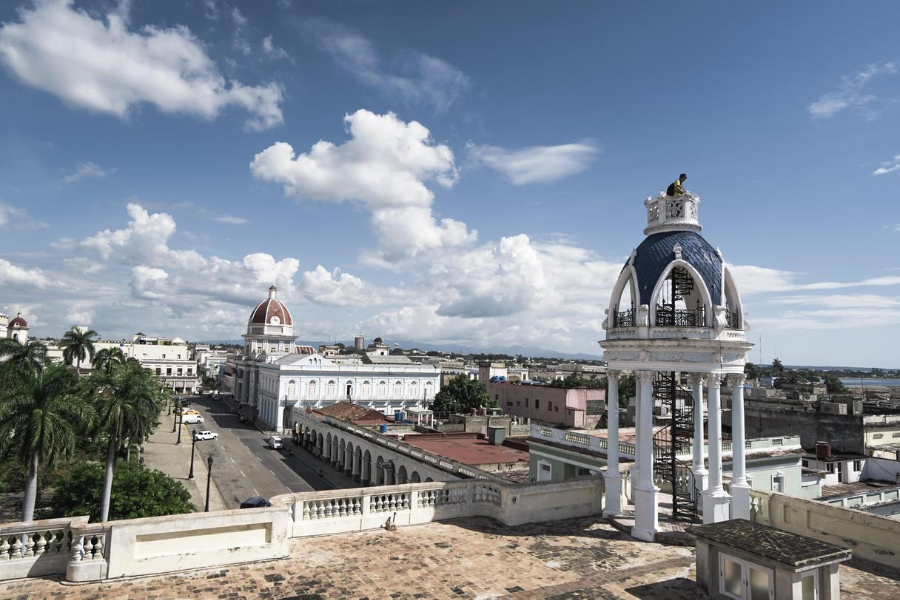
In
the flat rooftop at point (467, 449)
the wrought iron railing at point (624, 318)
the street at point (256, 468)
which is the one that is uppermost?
the wrought iron railing at point (624, 318)

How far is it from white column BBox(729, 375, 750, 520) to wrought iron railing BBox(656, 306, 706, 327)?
1.63m

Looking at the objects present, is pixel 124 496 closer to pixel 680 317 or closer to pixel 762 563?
pixel 680 317

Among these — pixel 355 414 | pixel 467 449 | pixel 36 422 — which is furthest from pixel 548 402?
pixel 36 422

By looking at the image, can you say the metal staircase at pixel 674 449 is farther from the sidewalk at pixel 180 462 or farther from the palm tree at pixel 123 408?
the sidewalk at pixel 180 462

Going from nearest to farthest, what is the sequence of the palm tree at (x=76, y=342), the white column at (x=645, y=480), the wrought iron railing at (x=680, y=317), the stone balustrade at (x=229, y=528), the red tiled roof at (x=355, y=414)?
the stone balustrade at (x=229, y=528) → the white column at (x=645, y=480) → the wrought iron railing at (x=680, y=317) → the red tiled roof at (x=355, y=414) → the palm tree at (x=76, y=342)

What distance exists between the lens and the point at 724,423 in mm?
45594

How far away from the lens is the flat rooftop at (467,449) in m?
31.8

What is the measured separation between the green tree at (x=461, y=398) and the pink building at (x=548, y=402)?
18.0 ft

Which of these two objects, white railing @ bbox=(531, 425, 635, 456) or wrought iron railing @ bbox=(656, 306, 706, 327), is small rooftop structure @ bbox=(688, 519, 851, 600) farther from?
white railing @ bbox=(531, 425, 635, 456)

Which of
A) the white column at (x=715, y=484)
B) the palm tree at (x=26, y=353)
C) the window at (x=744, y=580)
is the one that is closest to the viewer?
the window at (x=744, y=580)

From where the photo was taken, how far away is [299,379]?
3199 inches

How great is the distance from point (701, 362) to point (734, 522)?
4236mm

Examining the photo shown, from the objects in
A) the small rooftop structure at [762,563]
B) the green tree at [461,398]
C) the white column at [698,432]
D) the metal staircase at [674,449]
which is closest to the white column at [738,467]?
the white column at [698,432]

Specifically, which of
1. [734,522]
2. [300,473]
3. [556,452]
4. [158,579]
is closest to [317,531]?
[158,579]
